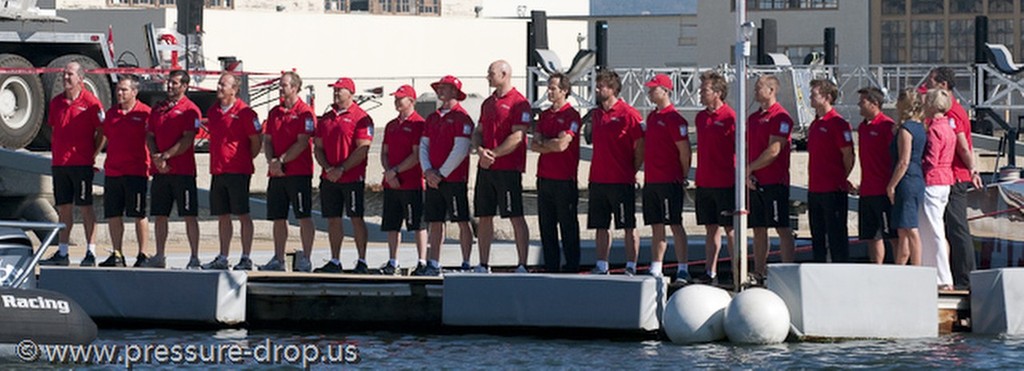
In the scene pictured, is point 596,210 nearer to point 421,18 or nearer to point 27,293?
point 27,293

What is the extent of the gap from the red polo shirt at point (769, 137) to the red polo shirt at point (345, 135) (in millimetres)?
2825

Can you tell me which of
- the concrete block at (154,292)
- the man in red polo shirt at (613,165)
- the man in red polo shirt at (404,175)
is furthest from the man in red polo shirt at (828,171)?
the concrete block at (154,292)

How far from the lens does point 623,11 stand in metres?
62.6

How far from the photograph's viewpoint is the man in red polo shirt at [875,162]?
1358 centimetres

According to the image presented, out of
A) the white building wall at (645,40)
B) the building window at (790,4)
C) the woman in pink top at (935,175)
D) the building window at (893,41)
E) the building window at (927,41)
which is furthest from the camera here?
the white building wall at (645,40)

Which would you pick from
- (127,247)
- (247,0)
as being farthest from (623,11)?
(127,247)

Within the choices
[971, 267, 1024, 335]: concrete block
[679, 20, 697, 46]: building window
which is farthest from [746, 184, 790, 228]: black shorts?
[679, 20, 697, 46]: building window

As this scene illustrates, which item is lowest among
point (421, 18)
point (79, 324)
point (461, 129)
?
point (79, 324)

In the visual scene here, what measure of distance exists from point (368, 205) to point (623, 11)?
3848 cm

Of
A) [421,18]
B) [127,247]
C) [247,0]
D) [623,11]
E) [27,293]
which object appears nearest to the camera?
[27,293]

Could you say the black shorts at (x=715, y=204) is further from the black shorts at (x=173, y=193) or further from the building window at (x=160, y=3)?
the building window at (x=160, y=3)

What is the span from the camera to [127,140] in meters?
15.2

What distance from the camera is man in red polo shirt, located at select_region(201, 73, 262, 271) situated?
14.9 meters

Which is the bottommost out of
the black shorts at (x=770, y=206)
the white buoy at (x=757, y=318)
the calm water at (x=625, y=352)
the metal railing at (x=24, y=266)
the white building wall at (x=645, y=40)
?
the calm water at (x=625, y=352)
